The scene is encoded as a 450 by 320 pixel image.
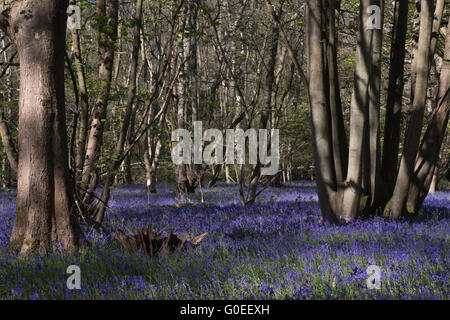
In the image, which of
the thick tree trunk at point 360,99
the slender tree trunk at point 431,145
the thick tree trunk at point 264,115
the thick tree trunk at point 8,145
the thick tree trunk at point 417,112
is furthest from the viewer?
the thick tree trunk at point 264,115

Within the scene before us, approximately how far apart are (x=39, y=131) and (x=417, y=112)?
198 inches

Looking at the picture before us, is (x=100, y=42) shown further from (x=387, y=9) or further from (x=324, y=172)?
(x=387, y=9)

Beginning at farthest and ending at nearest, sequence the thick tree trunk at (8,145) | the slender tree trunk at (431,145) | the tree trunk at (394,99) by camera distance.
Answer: the thick tree trunk at (8,145)
the tree trunk at (394,99)
the slender tree trunk at (431,145)

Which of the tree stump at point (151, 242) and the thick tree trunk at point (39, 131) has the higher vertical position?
the thick tree trunk at point (39, 131)

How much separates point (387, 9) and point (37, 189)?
14917mm

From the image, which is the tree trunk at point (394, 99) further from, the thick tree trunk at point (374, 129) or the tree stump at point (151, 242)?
the tree stump at point (151, 242)

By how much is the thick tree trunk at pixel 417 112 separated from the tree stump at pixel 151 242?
10.4 feet

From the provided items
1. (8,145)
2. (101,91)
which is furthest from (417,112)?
(8,145)

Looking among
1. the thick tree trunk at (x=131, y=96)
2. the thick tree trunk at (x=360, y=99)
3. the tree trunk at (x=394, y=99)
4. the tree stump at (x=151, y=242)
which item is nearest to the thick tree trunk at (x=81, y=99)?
the thick tree trunk at (x=131, y=96)

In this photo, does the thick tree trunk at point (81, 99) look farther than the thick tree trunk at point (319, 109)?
Yes

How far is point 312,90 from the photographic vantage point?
5910 mm

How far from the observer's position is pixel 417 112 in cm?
584

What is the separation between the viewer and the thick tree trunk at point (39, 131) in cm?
438
